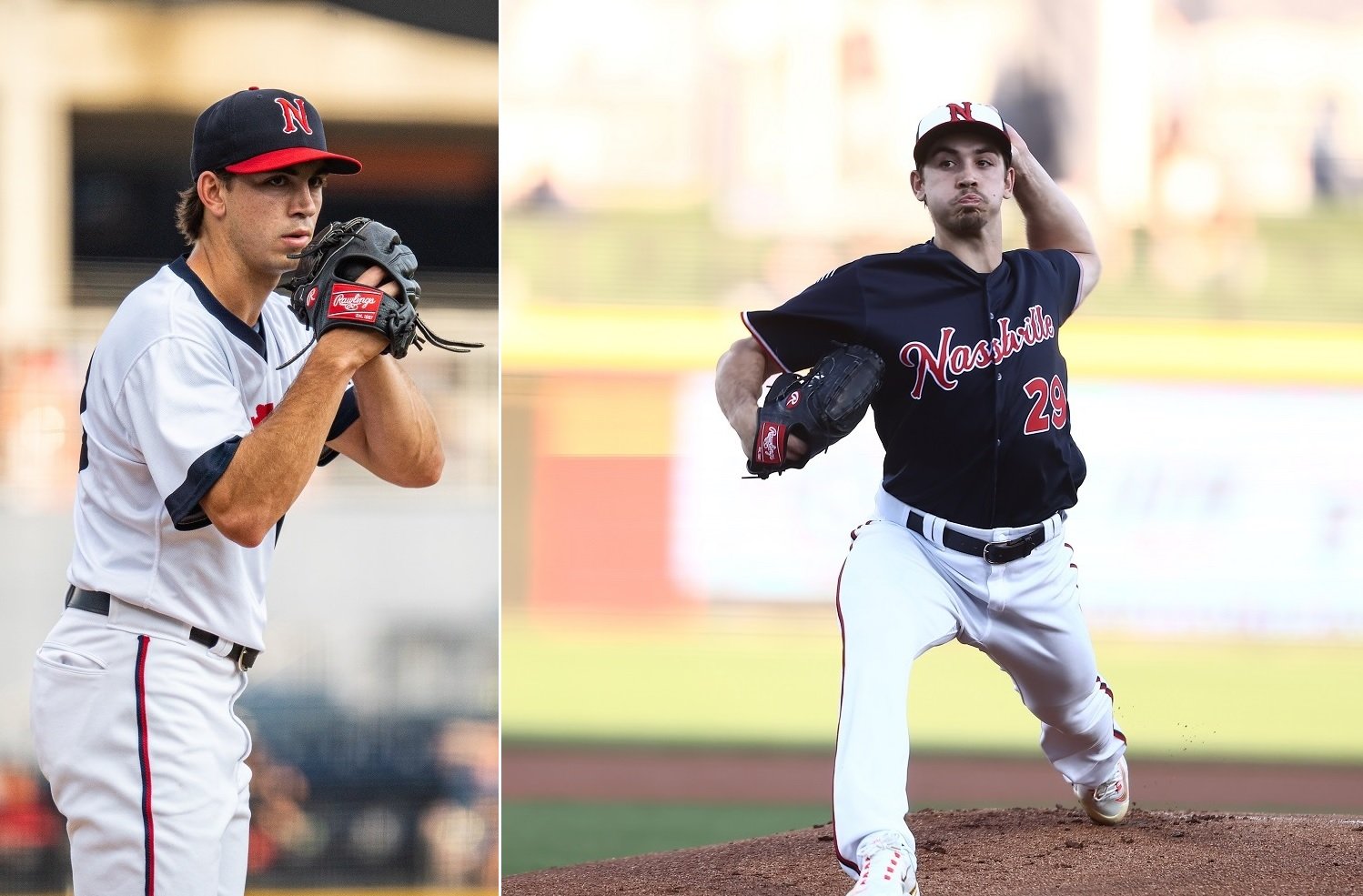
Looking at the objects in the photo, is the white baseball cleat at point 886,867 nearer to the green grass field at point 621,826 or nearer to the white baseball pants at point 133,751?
the white baseball pants at point 133,751

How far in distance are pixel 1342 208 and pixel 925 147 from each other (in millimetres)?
10627

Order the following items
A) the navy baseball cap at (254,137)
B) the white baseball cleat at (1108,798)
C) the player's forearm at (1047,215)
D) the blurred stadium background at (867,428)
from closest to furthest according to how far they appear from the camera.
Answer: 1. the navy baseball cap at (254,137)
2. the player's forearm at (1047,215)
3. the white baseball cleat at (1108,798)
4. the blurred stadium background at (867,428)

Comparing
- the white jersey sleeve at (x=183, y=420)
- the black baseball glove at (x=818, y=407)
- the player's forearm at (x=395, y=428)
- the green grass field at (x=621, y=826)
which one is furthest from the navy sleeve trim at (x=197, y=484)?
the green grass field at (x=621, y=826)

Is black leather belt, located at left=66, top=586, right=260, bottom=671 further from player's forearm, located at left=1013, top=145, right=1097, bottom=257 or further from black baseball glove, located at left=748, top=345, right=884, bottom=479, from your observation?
player's forearm, located at left=1013, top=145, right=1097, bottom=257

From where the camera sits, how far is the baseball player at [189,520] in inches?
74.0

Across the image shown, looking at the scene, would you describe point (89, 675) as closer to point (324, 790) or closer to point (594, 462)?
point (324, 790)

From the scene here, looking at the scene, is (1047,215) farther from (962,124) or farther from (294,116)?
(294,116)

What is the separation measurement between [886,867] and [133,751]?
1.26 m

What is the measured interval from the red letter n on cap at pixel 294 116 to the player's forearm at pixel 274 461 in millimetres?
388

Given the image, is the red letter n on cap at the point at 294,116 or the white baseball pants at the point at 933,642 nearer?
the red letter n on cap at the point at 294,116

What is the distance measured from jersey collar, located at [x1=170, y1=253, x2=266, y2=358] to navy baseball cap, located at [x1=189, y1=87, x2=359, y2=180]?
13 cm

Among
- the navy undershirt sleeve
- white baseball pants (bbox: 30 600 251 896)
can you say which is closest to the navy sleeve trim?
white baseball pants (bbox: 30 600 251 896)

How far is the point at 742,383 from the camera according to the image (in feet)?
9.93

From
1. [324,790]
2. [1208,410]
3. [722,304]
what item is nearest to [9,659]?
[324,790]
